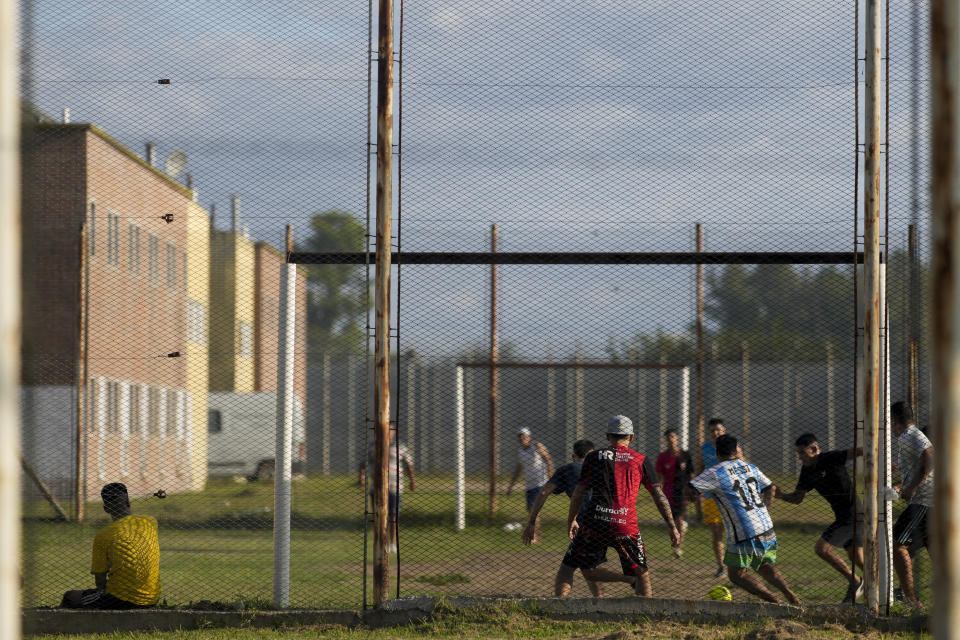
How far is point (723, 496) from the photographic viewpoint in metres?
8.77

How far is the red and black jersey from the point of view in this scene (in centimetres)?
851

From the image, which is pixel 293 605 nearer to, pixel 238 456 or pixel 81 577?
pixel 81 577

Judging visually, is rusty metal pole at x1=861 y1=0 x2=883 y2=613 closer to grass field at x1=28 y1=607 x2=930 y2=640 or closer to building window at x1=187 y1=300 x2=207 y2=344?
grass field at x1=28 y1=607 x2=930 y2=640

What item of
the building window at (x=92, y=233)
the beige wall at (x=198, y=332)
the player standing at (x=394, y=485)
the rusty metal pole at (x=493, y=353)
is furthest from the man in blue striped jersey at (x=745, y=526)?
the beige wall at (x=198, y=332)

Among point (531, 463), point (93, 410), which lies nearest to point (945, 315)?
point (531, 463)

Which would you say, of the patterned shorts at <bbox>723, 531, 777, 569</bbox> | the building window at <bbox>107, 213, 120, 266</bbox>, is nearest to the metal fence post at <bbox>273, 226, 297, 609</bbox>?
the patterned shorts at <bbox>723, 531, 777, 569</bbox>

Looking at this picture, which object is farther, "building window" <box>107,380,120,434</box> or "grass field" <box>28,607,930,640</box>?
"building window" <box>107,380,120,434</box>

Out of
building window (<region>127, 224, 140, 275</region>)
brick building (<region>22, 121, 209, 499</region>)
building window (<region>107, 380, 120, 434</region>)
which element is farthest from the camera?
building window (<region>127, 224, 140, 275</region>)

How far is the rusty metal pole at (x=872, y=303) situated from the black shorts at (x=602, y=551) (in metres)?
1.66

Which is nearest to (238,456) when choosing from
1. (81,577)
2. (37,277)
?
(37,277)

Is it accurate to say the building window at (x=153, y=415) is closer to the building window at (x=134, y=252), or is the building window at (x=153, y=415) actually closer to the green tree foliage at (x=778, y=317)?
the building window at (x=134, y=252)

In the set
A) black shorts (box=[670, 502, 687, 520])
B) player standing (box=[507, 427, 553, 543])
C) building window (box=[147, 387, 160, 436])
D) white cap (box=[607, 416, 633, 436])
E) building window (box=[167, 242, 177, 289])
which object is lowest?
black shorts (box=[670, 502, 687, 520])

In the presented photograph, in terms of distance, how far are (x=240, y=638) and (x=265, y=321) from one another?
21.9m

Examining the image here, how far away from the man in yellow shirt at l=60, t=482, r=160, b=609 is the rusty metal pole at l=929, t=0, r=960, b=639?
638 cm
